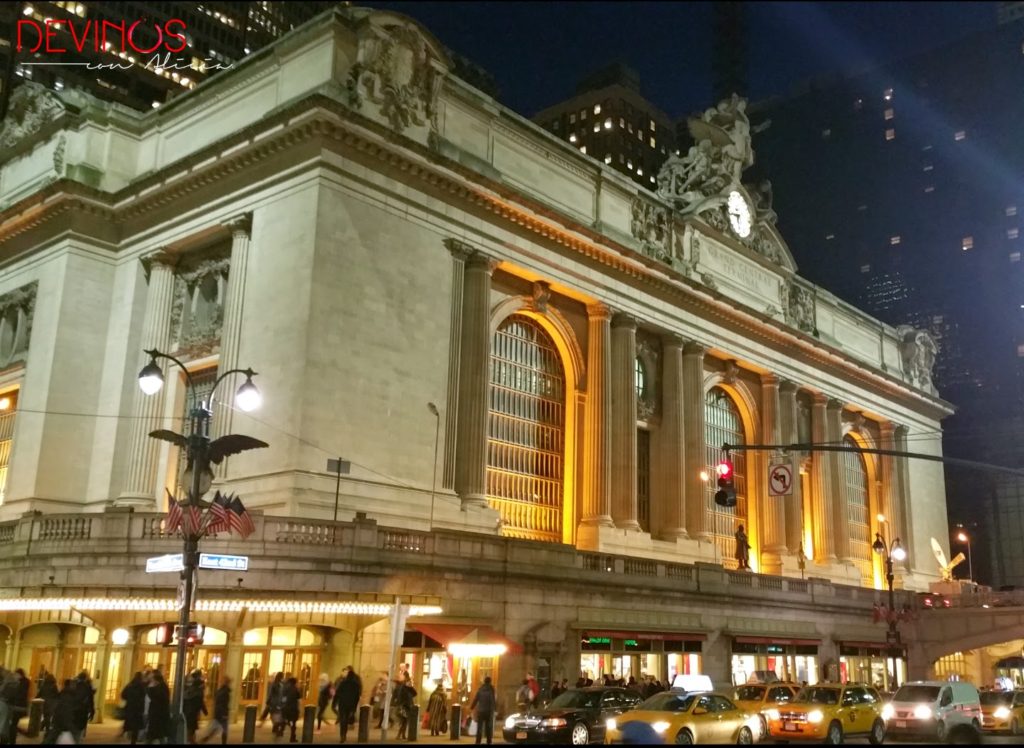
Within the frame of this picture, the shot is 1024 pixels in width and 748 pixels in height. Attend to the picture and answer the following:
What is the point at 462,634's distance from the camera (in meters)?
29.1

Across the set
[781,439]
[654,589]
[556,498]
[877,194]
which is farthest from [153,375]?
[877,194]

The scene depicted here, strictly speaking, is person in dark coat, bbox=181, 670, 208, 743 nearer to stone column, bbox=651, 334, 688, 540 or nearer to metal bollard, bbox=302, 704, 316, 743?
metal bollard, bbox=302, 704, 316, 743

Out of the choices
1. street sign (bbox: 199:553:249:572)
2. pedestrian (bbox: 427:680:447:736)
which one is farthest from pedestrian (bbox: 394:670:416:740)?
→ street sign (bbox: 199:553:249:572)

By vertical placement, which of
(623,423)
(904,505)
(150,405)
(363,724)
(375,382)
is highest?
(904,505)

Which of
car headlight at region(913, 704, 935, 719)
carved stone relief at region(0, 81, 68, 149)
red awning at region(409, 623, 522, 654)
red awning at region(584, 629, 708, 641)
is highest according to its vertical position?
carved stone relief at region(0, 81, 68, 149)

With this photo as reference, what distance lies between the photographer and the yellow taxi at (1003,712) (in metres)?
31.2

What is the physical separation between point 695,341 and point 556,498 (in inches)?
498

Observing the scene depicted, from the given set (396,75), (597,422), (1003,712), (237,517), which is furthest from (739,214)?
(237,517)

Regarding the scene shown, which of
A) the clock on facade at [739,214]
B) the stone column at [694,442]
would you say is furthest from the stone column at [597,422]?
the clock on facade at [739,214]

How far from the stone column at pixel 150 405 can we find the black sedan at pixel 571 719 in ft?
67.9

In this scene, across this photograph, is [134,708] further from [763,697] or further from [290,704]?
[763,697]

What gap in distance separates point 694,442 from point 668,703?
3010 cm

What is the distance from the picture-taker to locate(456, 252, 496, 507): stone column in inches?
1537

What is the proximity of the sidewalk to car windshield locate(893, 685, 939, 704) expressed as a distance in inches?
419
